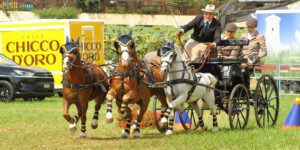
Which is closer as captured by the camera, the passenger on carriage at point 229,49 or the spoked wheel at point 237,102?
the spoked wheel at point 237,102

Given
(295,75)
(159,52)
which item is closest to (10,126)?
(159,52)

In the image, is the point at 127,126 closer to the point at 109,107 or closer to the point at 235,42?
the point at 109,107

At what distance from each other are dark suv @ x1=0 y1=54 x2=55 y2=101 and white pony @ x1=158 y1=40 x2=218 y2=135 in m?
11.0

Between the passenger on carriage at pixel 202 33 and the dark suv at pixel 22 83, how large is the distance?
10403 mm

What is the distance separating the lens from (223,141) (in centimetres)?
1510

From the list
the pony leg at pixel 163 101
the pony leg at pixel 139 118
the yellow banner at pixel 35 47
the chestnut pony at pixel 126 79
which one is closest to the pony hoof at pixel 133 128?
the pony leg at pixel 139 118

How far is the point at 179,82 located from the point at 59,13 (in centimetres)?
3270

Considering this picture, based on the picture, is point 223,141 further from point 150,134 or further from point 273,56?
point 273,56

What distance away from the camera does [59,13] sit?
4831 centimetres

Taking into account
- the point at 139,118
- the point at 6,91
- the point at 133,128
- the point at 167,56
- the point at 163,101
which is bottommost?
the point at 6,91

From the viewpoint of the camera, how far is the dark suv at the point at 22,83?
2684 cm

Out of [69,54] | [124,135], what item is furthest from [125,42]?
[124,135]

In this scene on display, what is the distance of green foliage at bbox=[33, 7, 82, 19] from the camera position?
1891 inches

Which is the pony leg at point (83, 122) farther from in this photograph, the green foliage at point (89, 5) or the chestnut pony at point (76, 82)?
the green foliage at point (89, 5)
